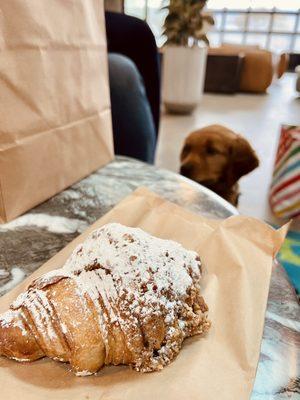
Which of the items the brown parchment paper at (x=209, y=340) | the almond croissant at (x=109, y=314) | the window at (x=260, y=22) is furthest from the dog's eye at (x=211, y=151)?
the window at (x=260, y=22)

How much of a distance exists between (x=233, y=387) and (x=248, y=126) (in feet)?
11.8

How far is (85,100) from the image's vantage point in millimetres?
787

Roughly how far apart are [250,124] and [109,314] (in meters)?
3.70

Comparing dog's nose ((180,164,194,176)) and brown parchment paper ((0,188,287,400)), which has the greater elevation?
brown parchment paper ((0,188,287,400))

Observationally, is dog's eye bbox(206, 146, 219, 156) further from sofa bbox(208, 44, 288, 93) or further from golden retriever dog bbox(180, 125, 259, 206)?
sofa bbox(208, 44, 288, 93)

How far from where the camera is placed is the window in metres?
9.34

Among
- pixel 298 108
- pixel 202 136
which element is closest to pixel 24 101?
pixel 202 136

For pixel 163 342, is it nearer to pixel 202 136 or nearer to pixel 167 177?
pixel 167 177

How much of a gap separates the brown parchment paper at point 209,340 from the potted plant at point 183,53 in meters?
3.61

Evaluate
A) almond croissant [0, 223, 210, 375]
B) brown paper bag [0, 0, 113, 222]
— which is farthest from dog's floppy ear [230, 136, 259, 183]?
almond croissant [0, 223, 210, 375]

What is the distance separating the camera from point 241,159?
5.29 ft

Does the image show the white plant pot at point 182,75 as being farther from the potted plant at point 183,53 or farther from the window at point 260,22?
the window at point 260,22

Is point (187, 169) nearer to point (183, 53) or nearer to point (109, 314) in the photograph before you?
point (109, 314)

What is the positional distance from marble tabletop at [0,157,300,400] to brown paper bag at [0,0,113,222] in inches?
1.6
